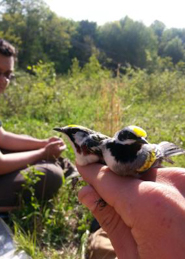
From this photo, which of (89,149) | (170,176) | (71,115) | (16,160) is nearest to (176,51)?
(71,115)

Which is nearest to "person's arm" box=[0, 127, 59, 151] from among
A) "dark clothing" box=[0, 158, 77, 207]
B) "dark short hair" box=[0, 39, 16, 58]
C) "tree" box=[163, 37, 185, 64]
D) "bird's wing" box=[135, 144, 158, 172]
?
"dark clothing" box=[0, 158, 77, 207]

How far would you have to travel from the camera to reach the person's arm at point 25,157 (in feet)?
8.38

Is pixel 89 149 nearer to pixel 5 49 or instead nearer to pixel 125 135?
pixel 125 135

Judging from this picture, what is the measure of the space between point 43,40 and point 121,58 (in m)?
10.2

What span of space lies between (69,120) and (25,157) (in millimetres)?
2315

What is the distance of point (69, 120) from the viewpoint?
4.96m

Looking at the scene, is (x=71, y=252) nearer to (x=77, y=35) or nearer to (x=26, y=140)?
(x=26, y=140)

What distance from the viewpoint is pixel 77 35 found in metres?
37.6

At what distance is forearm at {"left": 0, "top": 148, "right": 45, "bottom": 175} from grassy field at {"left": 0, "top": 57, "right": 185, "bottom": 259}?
0.38 m

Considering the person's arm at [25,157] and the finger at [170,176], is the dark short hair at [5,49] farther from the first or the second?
the finger at [170,176]

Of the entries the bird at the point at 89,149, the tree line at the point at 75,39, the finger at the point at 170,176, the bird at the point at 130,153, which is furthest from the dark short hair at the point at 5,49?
the tree line at the point at 75,39

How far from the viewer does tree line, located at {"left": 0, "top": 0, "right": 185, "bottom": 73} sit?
27562 millimetres

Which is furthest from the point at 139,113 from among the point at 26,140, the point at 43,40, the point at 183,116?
the point at 43,40

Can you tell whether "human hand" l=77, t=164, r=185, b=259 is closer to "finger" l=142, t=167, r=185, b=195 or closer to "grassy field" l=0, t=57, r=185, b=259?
"finger" l=142, t=167, r=185, b=195
